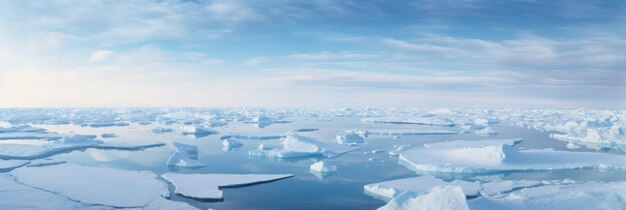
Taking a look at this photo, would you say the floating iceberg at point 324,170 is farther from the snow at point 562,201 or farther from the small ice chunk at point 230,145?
the small ice chunk at point 230,145

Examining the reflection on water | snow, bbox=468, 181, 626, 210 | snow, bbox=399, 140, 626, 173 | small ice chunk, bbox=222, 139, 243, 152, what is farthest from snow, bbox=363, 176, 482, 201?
small ice chunk, bbox=222, 139, 243, 152

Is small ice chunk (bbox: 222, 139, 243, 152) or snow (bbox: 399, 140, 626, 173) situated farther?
small ice chunk (bbox: 222, 139, 243, 152)

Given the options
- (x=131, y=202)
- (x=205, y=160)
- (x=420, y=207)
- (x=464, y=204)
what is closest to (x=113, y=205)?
(x=131, y=202)

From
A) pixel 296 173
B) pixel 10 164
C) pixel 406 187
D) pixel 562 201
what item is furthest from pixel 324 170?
pixel 10 164

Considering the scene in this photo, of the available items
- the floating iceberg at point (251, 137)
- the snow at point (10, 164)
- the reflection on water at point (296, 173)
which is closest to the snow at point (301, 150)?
the reflection on water at point (296, 173)

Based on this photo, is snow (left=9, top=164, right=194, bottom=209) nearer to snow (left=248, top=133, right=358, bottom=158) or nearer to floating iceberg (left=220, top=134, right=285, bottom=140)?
snow (left=248, top=133, right=358, bottom=158)

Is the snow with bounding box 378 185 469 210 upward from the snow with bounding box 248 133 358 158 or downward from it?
upward

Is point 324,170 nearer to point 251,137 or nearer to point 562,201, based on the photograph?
point 562,201

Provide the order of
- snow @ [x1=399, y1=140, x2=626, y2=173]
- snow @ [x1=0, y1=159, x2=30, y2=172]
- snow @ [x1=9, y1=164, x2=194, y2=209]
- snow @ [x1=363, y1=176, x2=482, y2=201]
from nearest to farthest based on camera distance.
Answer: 1. snow @ [x1=9, y1=164, x2=194, y2=209]
2. snow @ [x1=363, y1=176, x2=482, y2=201]
3. snow @ [x1=0, y1=159, x2=30, y2=172]
4. snow @ [x1=399, y1=140, x2=626, y2=173]

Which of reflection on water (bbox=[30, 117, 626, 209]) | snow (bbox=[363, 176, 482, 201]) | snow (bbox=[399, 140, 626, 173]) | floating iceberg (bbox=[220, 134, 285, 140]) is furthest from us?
floating iceberg (bbox=[220, 134, 285, 140])
